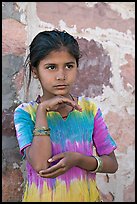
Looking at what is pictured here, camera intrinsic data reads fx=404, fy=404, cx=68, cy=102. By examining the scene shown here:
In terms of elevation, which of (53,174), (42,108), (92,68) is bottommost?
(53,174)

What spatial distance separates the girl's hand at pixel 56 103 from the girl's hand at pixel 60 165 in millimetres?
188

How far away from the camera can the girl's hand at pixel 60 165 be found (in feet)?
4.80

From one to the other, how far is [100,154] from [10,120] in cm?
49

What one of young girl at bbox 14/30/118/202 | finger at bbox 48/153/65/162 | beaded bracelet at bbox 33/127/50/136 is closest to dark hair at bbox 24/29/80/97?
young girl at bbox 14/30/118/202

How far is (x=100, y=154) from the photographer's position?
5.63 feet

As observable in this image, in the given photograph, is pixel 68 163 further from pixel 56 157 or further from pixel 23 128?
pixel 23 128

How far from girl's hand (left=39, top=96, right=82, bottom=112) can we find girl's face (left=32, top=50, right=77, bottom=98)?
0.12 feet

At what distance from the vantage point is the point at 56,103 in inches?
61.6

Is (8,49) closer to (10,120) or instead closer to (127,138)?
(10,120)

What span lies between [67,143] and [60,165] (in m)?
0.17

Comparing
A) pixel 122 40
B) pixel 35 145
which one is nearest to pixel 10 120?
pixel 35 145

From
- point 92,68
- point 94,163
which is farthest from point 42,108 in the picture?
point 92,68

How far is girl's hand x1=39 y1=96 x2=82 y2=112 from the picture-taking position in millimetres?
1562

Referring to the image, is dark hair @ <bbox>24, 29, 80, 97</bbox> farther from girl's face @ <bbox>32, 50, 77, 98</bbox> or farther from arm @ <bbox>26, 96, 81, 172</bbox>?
arm @ <bbox>26, 96, 81, 172</bbox>
